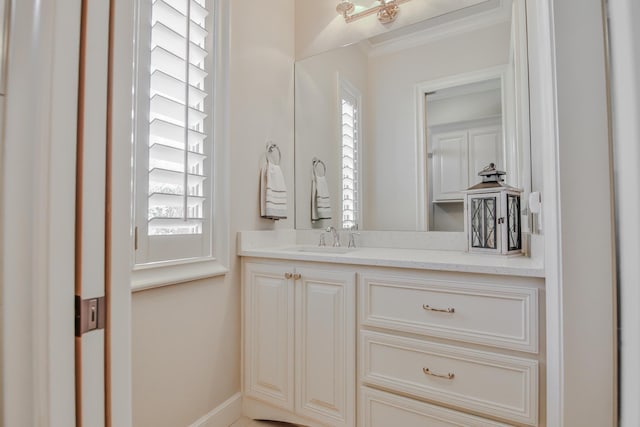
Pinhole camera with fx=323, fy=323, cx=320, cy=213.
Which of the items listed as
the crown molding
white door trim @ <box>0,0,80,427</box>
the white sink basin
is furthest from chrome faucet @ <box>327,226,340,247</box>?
white door trim @ <box>0,0,80,427</box>

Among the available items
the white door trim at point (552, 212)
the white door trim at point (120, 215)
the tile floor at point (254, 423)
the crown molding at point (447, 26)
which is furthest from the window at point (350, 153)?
the white door trim at point (120, 215)

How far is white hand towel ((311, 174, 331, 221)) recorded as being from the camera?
7.41 feet

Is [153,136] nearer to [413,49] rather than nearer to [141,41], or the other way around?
[141,41]

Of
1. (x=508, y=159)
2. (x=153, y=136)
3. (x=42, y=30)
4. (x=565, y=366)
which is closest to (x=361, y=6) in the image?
(x=508, y=159)

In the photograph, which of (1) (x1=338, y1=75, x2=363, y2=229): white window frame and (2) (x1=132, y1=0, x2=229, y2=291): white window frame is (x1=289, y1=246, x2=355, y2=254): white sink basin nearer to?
(1) (x1=338, y1=75, x2=363, y2=229): white window frame

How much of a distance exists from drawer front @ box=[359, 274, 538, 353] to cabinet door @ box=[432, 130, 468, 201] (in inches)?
29.6

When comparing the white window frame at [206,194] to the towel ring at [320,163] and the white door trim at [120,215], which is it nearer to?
the towel ring at [320,163]

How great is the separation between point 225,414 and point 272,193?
125 cm

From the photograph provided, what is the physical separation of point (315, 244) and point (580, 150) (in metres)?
1.71

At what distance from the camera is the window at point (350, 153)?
2176 mm

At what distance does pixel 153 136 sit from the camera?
1.43 metres

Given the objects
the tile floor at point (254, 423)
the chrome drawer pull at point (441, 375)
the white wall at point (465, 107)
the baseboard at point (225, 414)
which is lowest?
the tile floor at point (254, 423)

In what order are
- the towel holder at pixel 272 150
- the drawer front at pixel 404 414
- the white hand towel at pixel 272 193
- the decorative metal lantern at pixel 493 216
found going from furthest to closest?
the towel holder at pixel 272 150 → the white hand towel at pixel 272 193 → the decorative metal lantern at pixel 493 216 → the drawer front at pixel 404 414

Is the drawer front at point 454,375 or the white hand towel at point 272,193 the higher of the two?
the white hand towel at point 272,193
